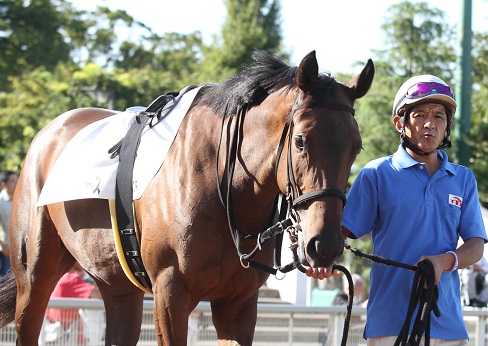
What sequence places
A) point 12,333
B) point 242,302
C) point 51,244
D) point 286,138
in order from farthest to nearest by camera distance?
point 12,333 → point 51,244 → point 242,302 → point 286,138

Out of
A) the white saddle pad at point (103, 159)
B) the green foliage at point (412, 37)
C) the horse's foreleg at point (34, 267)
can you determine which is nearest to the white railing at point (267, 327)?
the horse's foreleg at point (34, 267)

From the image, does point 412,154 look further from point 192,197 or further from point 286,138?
point 192,197

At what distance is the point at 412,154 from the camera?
3678mm

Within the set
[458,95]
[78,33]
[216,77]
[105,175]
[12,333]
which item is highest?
[78,33]

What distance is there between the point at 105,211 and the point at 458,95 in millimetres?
4970

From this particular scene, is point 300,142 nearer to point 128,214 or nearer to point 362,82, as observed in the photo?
point 362,82

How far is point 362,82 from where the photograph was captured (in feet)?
11.8

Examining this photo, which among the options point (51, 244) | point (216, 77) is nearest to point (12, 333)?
point (51, 244)

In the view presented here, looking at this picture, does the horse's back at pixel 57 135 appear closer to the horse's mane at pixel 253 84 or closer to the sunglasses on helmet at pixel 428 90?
the horse's mane at pixel 253 84

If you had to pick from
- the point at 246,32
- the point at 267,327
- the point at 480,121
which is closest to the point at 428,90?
the point at 267,327

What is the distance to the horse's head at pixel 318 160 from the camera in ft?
10.5

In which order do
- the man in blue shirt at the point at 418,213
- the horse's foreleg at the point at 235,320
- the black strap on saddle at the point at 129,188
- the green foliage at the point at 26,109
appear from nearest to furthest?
the man in blue shirt at the point at 418,213 < the horse's foreleg at the point at 235,320 < the black strap on saddle at the point at 129,188 < the green foliage at the point at 26,109

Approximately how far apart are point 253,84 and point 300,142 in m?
0.65

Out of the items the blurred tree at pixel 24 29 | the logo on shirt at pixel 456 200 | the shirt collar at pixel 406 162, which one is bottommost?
the logo on shirt at pixel 456 200
